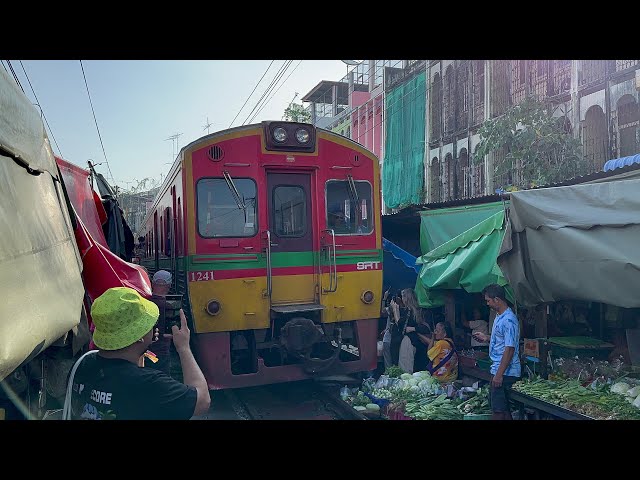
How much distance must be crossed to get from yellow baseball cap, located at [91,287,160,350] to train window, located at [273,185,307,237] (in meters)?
4.78

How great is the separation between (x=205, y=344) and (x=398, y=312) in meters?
3.02

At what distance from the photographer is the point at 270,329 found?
7.10 metres

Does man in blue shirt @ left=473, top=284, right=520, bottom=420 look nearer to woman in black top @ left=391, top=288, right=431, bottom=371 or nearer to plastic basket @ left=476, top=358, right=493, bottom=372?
plastic basket @ left=476, top=358, right=493, bottom=372

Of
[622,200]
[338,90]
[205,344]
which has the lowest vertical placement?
[205,344]

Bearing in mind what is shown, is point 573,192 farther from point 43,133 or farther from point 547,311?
point 43,133

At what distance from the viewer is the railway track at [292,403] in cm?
677

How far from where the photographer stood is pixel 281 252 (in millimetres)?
7129

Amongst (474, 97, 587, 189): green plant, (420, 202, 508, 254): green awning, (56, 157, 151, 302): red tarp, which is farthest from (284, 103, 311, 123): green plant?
(56, 157, 151, 302): red tarp

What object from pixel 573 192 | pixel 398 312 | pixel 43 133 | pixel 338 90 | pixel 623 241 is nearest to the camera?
pixel 43 133
